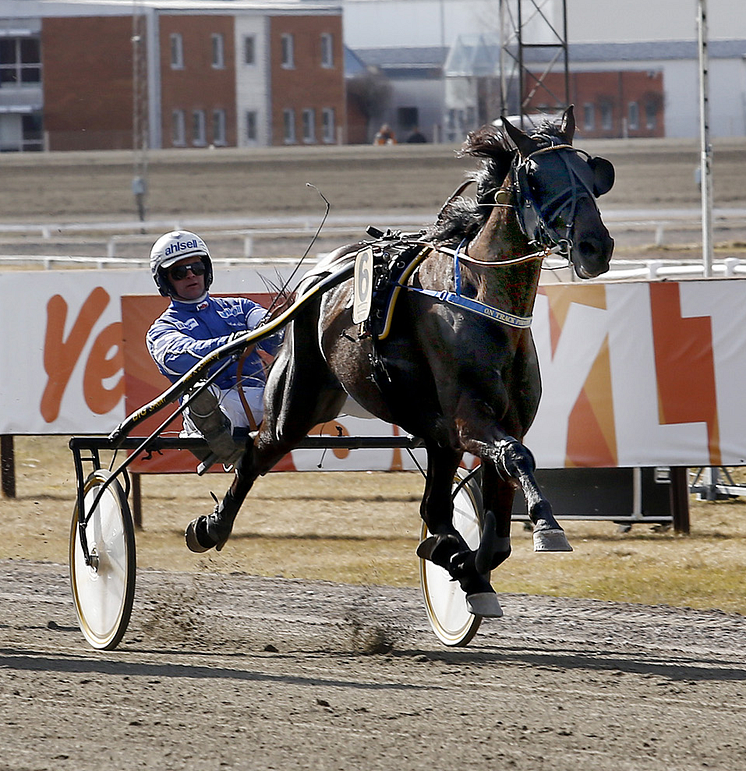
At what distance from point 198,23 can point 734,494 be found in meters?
42.6

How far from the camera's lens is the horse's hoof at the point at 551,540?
14.1 feet

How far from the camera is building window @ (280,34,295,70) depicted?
1951 inches

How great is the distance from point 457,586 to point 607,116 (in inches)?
1954

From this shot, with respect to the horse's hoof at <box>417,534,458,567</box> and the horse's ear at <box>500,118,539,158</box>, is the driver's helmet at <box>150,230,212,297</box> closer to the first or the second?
the horse's hoof at <box>417,534,458,567</box>

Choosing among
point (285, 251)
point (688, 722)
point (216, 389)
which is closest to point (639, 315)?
point (216, 389)

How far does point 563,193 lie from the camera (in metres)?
4.41

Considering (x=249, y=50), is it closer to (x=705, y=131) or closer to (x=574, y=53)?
(x=574, y=53)

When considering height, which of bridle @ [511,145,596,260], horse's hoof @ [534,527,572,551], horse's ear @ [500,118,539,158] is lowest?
horse's hoof @ [534,527,572,551]

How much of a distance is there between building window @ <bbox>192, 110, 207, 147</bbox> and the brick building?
1.4 inches

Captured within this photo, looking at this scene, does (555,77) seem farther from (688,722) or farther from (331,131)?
(688,722)

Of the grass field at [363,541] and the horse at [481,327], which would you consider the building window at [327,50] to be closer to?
the grass field at [363,541]

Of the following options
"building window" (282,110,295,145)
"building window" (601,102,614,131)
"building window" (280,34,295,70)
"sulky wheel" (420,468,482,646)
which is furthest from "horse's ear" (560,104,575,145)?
"building window" (601,102,614,131)

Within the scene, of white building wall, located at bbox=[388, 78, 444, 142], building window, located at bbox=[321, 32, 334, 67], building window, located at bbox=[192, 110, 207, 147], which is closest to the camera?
building window, located at bbox=[192, 110, 207, 147]

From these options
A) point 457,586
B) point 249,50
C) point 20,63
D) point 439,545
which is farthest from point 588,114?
point 439,545
